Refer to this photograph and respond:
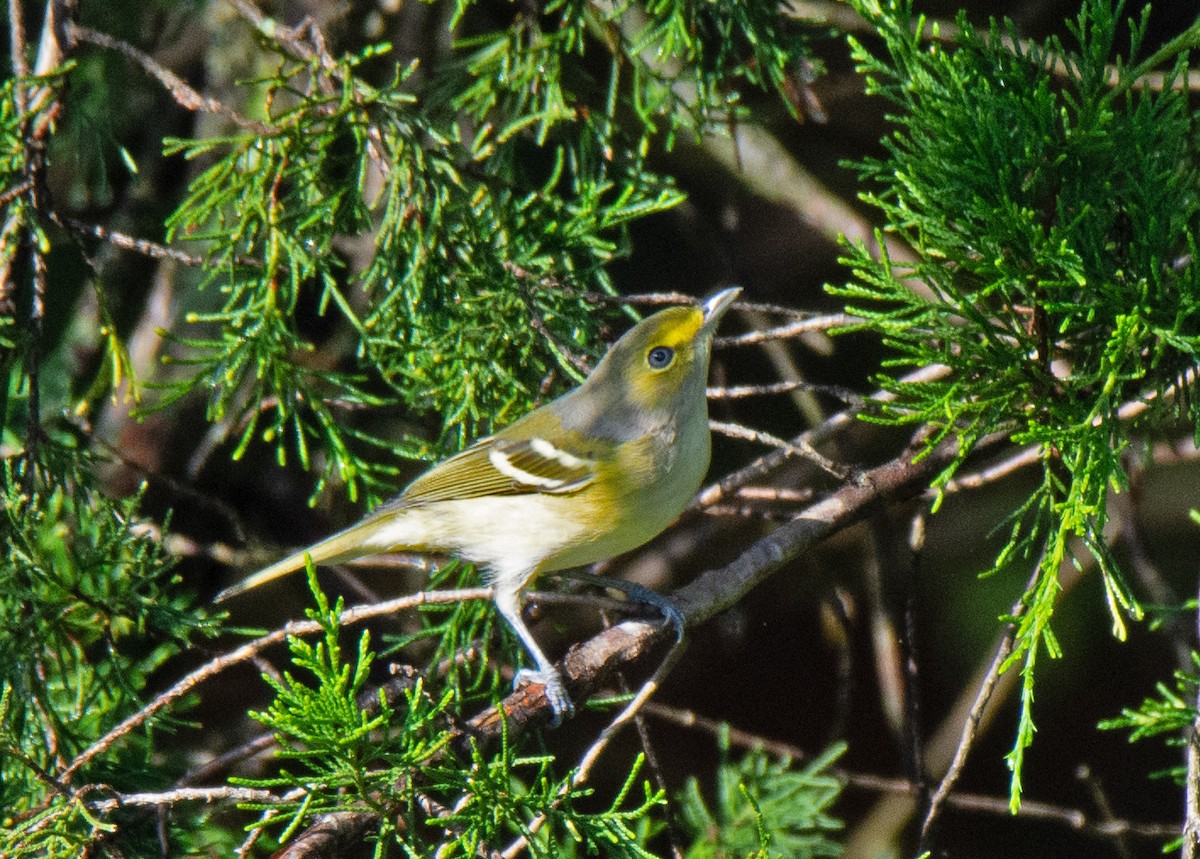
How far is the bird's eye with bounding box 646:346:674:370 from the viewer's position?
307 centimetres

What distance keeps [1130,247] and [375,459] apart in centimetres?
320

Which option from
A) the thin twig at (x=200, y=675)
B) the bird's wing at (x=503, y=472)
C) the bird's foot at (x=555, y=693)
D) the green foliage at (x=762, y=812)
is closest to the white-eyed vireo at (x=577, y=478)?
the bird's wing at (x=503, y=472)

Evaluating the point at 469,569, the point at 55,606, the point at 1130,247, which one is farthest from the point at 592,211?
the point at 55,606

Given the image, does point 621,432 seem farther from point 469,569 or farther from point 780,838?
point 780,838

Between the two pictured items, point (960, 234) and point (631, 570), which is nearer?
point (960, 234)

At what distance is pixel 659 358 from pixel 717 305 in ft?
0.70

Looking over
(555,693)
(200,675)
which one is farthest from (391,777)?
(555,693)

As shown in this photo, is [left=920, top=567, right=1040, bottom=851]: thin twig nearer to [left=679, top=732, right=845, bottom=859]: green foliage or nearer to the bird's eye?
[left=679, top=732, right=845, bottom=859]: green foliage

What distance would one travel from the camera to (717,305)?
9.81 feet

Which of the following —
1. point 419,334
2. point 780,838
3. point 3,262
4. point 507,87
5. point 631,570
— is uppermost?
point 507,87

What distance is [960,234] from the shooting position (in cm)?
199

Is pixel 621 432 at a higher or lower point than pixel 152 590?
higher

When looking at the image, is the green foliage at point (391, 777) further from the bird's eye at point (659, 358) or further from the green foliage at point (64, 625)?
the bird's eye at point (659, 358)

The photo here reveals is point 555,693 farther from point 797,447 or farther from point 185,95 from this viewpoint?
point 185,95
